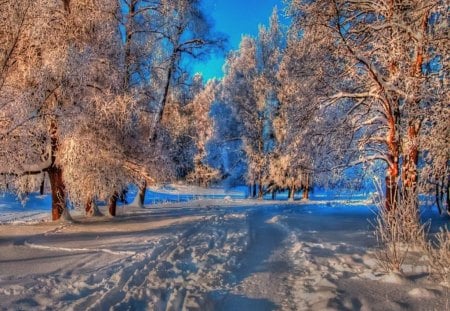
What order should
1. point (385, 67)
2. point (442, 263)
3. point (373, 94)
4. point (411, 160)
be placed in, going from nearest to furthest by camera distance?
point (442, 263)
point (411, 160)
point (373, 94)
point (385, 67)

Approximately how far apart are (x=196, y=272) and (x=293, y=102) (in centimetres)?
790

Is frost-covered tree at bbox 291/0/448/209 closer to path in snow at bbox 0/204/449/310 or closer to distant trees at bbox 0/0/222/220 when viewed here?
path in snow at bbox 0/204/449/310

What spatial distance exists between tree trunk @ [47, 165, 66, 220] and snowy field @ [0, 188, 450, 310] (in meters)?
1.73

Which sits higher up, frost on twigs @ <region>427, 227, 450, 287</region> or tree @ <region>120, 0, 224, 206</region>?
tree @ <region>120, 0, 224, 206</region>

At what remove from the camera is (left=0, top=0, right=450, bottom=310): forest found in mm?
8352

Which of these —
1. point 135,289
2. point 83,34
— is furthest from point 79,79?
point 135,289

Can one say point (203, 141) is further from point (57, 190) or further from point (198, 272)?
point (198, 272)

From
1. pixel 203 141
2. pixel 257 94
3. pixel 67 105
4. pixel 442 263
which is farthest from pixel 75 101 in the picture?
pixel 203 141

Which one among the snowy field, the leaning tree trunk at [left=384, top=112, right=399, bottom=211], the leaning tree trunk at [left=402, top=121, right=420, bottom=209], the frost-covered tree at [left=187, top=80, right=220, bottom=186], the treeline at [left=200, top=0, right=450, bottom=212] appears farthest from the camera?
the frost-covered tree at [left=187, top=80, right=220, bottom=186]

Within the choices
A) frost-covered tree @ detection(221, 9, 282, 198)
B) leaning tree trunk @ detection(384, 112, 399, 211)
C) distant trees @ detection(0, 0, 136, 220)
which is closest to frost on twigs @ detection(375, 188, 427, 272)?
leaning tree trunk @ detection(384, 112, 399, 211)

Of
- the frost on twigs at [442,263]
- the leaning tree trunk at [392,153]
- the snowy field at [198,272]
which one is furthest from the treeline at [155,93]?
the snowy field at [198,272]

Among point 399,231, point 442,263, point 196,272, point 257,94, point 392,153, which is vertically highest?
point 257,94

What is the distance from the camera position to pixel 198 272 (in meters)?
6.70

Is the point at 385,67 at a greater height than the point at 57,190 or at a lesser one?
greater
